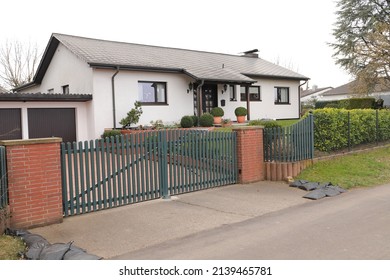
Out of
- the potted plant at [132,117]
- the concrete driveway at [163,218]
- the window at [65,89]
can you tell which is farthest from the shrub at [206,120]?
the concrete driveway at [163,218]

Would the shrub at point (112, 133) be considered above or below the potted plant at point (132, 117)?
below

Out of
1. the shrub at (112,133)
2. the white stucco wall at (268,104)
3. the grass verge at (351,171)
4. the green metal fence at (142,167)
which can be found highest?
the white stucco wall at (268,104)

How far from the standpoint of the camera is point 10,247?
5.00m

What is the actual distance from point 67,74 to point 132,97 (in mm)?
4087

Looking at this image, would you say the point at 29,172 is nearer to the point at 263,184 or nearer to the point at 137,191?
the point at 137,191

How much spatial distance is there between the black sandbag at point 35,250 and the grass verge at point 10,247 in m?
0.15

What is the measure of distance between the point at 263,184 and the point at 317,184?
133 centimetres

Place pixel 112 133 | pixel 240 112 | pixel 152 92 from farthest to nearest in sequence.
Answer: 1. pixel 240 112
2. pixel 152 92
3. pixel 112 133

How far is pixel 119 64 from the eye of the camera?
17359 mm

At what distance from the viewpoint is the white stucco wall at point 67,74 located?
1798 cm

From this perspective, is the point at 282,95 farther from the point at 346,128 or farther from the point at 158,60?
the point at 346,128

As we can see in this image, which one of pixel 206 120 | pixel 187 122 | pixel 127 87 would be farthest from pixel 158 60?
pixel 206 120

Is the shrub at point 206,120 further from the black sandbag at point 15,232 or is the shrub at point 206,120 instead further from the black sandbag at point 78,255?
the black sandbag at point 78,255
